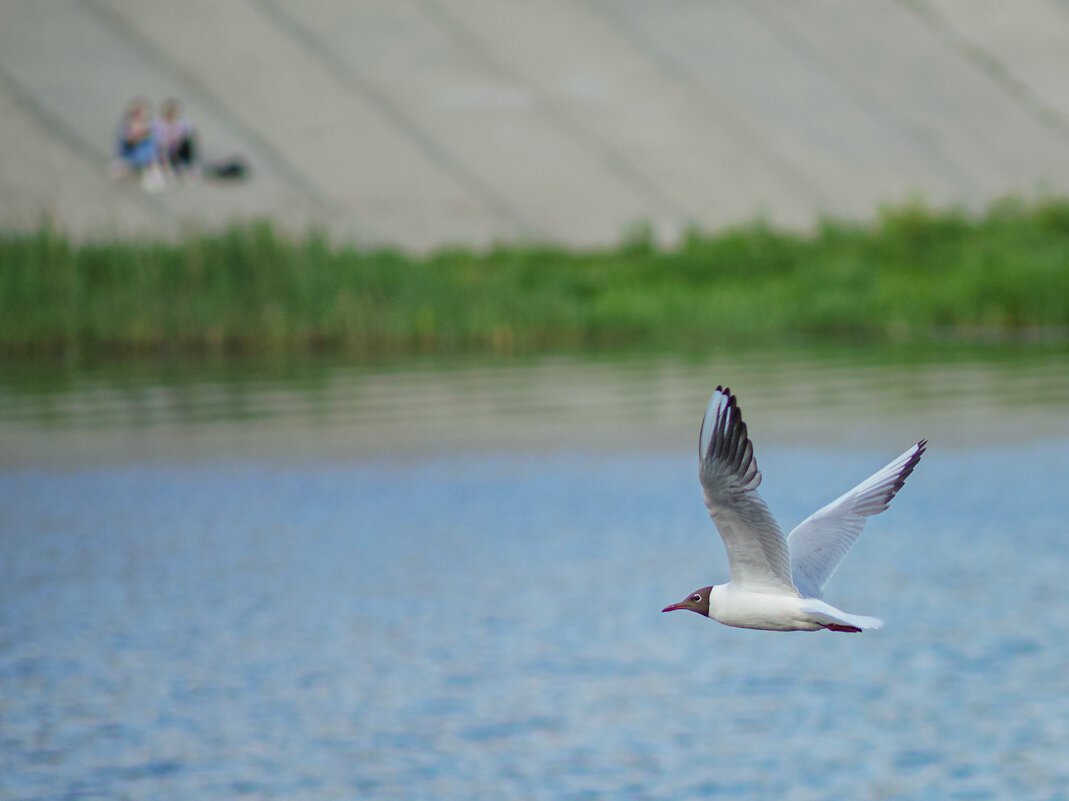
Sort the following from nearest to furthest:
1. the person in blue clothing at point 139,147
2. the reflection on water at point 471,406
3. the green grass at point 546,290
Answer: the reflection on water at point 471,406, the green grass at point 546,290, the person in blue clothing at point 139,147

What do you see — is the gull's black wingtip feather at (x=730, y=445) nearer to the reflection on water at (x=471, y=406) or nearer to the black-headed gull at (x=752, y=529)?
the black-headed gull at (x=752, y=529)

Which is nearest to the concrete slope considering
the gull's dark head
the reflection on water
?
the reflection on water

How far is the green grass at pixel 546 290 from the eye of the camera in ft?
98.5

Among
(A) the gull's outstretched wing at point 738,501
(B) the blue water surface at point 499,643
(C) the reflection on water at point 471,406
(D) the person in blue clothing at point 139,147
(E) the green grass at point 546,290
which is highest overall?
(D) the person in blue clothing at point 139,147

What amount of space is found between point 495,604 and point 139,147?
84.3ft

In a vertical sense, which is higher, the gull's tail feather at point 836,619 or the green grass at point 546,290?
the green grass at point 546,290

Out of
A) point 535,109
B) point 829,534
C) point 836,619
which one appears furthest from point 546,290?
point 836,619

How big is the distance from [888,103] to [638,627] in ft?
115

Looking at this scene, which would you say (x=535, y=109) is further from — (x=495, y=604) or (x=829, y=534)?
(x=829, y=534)

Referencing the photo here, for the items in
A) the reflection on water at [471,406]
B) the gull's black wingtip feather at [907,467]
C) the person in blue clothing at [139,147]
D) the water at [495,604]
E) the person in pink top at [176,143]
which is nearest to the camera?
→ the gull's black wingtip feather at [907,467]

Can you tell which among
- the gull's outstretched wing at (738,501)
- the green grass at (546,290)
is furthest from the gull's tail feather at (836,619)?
the green grass at (546,290)

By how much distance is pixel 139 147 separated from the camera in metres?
40.3

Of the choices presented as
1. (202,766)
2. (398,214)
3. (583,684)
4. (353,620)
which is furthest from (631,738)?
(398,214)

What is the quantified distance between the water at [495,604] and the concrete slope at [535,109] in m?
13.0
